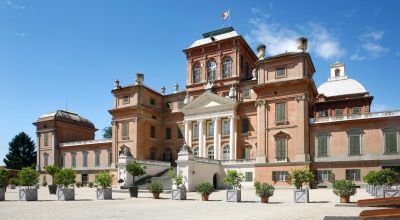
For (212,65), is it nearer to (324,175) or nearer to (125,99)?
(125,99)

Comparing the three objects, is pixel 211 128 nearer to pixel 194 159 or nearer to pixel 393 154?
pixel 194 159

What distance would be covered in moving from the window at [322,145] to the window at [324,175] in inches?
62.6

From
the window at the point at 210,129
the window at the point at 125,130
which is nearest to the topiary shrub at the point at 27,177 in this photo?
the window at the point at 125,130

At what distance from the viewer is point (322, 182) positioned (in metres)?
36.3

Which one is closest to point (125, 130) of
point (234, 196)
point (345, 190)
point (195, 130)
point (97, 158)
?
point (97, 158)

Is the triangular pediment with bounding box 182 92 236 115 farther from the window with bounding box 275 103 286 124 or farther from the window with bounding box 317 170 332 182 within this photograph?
the window with bounding box 317 170 332 182

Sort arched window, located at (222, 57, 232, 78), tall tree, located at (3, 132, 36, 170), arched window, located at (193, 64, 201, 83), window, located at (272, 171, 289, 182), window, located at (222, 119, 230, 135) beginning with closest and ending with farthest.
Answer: window, located at (272, 171, 289, 182) < window, located at (222, 119, 230, 135) < arched window, located at (222, 57, 232, 78) < arched window, located at (193, 64, 201, 83) < tall tree, located at (3, 132, 36, 170)

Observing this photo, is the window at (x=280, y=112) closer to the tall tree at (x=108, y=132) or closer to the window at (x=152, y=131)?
the window at (x=152, y=131)

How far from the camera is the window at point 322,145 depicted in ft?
120

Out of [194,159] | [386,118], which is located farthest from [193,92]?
[386,118]

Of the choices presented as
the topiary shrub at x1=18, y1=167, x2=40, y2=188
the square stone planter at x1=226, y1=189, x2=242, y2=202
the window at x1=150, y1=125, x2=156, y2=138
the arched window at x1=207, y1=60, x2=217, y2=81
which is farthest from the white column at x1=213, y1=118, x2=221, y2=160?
the topiary shrub at x1=18, y1=167, x2=40, y2=188

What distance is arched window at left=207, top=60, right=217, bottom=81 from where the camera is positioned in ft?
161

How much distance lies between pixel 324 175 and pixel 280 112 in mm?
7693

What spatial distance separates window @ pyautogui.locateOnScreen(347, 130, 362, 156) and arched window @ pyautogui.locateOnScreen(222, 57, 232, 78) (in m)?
17.5
